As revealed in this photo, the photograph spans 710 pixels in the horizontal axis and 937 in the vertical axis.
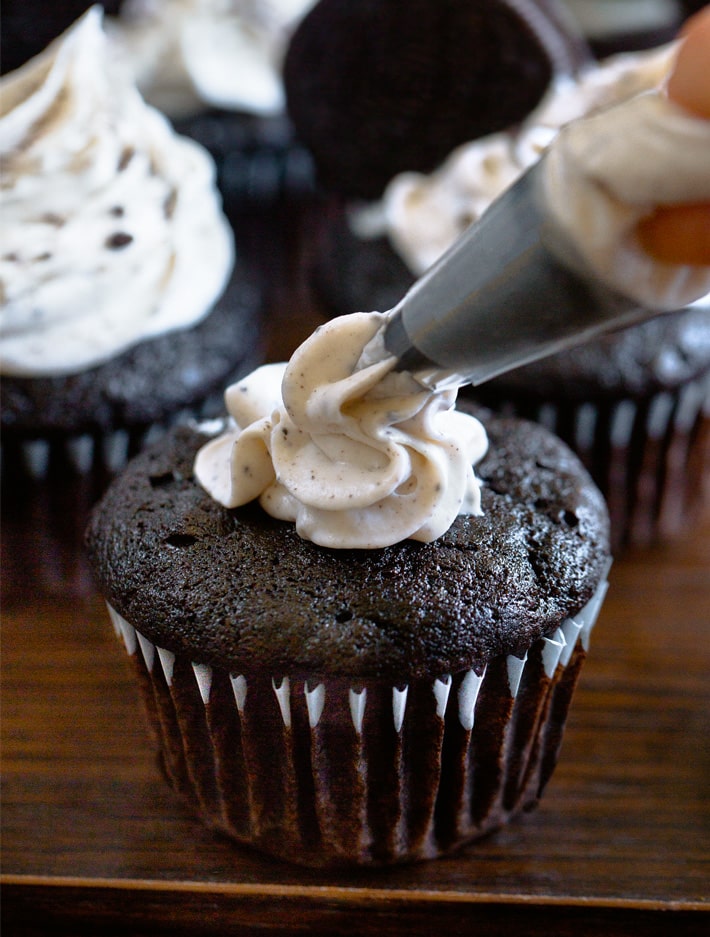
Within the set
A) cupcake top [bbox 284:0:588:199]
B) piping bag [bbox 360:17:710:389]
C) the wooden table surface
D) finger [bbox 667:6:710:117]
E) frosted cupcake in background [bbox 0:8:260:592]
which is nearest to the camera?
finger [bbox 667:6:710:117]

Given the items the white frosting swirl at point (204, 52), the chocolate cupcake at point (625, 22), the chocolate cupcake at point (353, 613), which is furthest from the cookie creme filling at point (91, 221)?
the chocolate cupcake at point (625, 22)

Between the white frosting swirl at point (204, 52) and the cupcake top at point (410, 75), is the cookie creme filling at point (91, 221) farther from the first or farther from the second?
the white frosting swirl at point (204, 52)

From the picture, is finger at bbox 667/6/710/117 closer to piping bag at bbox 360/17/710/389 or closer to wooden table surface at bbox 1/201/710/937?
piping bag at bbox 360/17/710/389

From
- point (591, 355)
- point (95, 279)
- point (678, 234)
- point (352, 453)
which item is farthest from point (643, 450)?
point (678, 234)

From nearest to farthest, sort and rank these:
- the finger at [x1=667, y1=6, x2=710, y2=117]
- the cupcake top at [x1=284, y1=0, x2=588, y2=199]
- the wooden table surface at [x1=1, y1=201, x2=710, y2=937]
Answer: the finger at [x1=667, y1=6, x2=710, y2=117] < the wooden table surface at [x1=1, y1=201, x2=710, y2=937] < the cupcake top at [x1=284, y1=0, x2=588, y2=199]

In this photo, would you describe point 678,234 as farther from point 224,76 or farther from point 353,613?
point 224,76

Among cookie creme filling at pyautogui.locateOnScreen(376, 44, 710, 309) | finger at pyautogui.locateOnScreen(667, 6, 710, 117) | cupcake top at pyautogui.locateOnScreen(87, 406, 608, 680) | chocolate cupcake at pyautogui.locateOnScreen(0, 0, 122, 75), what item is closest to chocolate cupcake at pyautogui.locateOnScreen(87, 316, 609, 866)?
cupcake top at pyautogui.locateOnScreen(87, 406, 608, 680)
